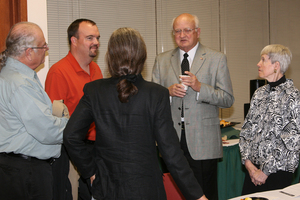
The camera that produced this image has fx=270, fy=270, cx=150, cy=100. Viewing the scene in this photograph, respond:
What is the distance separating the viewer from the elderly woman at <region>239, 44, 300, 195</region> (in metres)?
2.10

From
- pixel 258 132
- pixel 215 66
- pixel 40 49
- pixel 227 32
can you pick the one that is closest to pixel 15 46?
pixel 40 49

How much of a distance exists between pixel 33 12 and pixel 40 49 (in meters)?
1.16

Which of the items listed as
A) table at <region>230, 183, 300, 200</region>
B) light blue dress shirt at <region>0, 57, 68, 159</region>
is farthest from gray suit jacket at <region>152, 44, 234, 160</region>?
light blue dress shirt at <region>0, 57, 68, 159</region>

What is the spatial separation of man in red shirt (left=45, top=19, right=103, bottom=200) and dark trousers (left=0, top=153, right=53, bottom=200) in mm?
316

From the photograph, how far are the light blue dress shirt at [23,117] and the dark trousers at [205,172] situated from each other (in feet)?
3.86

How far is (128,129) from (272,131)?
1328 millimetres

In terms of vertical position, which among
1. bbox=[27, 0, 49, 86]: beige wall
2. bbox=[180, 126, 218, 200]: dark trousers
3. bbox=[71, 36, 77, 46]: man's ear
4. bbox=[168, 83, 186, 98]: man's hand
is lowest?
bbox=[180, 126, 218, 200]: dark trousers

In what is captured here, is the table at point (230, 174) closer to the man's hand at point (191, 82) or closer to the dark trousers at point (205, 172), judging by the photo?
the dark trousers at point (205, 172)

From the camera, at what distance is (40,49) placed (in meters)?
1.98

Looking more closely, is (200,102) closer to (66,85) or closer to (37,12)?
(66,85)

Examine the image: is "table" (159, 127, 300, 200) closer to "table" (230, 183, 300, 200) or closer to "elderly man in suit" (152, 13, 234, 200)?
"elderly man in suit" (152, 13, 234, 200)

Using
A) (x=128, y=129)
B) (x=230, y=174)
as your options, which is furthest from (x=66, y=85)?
(x=230, y=174)

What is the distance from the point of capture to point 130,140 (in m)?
1.45

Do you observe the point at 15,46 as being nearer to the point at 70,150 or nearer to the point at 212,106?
the point at 70,150
